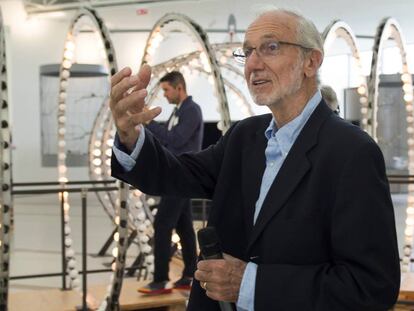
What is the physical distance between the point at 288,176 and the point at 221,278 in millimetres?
281

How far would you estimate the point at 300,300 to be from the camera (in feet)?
4.33

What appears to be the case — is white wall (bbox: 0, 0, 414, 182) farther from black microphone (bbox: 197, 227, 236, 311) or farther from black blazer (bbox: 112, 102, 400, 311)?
black microphone (bbox: 197, 227, 236, 311)

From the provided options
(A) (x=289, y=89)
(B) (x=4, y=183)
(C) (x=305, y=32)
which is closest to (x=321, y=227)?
(A) (x=289, y=89)

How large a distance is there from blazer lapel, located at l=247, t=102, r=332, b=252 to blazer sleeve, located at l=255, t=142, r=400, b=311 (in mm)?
105

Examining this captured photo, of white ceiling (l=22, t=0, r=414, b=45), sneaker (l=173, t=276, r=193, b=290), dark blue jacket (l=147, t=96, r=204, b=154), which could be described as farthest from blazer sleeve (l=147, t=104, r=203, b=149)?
white ceiling (l=22, t=0, r=414, b=45)

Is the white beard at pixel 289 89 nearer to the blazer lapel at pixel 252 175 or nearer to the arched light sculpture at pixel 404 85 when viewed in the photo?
the blazer lapel at pixel 252 175

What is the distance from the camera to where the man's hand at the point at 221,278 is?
139cm

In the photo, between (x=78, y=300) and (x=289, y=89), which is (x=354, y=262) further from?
(x=78, y=300)

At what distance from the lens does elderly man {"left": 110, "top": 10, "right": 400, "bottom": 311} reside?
131cm

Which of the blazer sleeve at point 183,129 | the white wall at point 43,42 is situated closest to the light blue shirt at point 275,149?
the blazer sleeve at point 183,129

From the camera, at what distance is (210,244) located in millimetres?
1397

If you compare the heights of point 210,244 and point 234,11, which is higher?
Answer: point 234,11

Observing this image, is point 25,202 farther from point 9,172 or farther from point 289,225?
point 289,225

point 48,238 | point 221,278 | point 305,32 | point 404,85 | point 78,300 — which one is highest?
point 404,85
